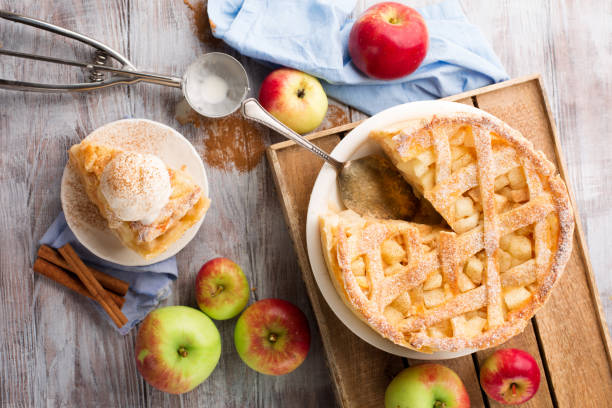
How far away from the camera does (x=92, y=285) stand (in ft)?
4.54

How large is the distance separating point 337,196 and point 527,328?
0.65 m

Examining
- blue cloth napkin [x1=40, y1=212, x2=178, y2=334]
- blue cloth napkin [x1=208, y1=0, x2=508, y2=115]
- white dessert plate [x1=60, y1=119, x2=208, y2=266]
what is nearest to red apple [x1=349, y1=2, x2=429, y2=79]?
blue cloth napkin [x1=208, y1=0, x2=508, y2=115]

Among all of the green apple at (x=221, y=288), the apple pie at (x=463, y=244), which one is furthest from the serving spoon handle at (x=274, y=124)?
the green apple at (x=221, y=288)

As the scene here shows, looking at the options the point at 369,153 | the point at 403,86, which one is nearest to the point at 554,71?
the point at 403,86

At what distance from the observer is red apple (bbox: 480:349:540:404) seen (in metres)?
1.29

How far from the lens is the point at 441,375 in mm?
1294

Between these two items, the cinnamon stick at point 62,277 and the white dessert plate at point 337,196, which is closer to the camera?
the white dessert plate at point 337,196

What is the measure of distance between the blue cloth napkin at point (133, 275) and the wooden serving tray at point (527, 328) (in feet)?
1.26

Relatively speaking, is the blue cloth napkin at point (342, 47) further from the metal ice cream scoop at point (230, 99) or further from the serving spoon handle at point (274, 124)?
the serving spoon handle at point (274, 124)

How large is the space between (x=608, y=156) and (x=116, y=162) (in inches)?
55.9

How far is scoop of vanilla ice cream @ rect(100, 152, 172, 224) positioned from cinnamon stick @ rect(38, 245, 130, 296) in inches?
10.4

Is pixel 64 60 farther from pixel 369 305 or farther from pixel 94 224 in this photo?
pixel 369 305

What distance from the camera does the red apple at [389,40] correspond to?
1.33 meters

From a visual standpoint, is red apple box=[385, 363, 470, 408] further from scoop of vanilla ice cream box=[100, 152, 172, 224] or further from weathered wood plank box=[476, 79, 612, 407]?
scoop of vanilla ice cream box=[100, 152, 172, 224]
